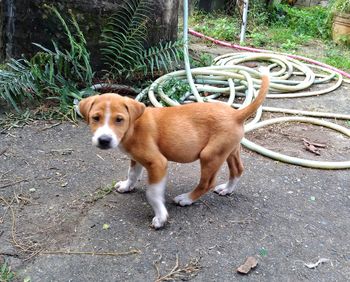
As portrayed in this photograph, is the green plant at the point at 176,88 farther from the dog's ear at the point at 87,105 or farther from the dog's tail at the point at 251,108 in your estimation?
the dog's ear at the point at 87,105

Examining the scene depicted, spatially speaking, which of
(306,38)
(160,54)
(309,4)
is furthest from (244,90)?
(309,4)

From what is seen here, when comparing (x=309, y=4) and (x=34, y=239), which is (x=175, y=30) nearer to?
(x=34, y=239)

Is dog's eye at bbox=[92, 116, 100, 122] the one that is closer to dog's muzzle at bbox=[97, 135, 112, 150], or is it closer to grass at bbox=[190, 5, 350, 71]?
dog's muzzle at bbox=[97, 135, 112, 150]

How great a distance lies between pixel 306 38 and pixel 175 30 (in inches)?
168

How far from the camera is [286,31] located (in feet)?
30.8

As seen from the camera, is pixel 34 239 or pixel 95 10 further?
pixel 95 10

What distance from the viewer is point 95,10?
488 centimetres

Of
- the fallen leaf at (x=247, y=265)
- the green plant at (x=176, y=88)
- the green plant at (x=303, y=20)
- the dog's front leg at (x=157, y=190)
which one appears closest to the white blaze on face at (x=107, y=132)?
the dog's front leg at (x=157, y=190)

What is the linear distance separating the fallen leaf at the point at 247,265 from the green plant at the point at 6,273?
136 cm

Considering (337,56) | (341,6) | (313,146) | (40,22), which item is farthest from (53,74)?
(341,6)

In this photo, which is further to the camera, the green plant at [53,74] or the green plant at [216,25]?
the green plant at [216,25]

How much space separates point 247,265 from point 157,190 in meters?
0.77

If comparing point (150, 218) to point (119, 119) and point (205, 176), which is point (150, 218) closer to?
point (205, 176)

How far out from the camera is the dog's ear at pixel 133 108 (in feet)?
8.87
